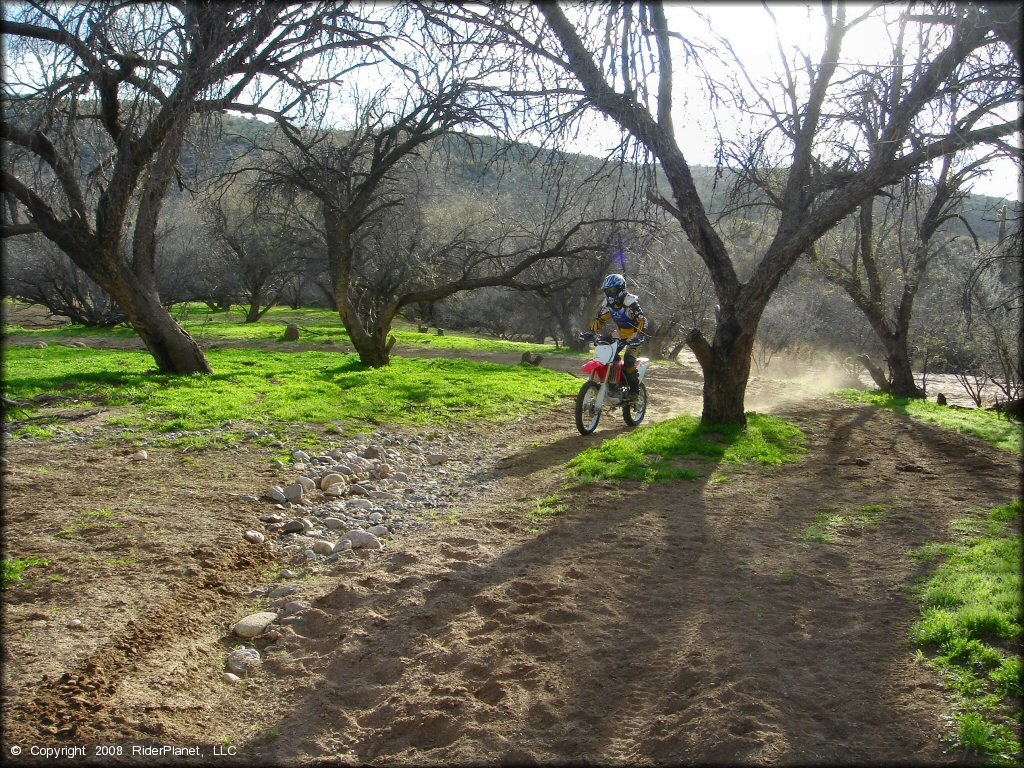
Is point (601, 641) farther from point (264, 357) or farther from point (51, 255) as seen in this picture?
point (51, 255)

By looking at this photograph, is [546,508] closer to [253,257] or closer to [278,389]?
[278,389]

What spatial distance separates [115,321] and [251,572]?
27.0 m

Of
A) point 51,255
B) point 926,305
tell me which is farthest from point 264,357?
point 926,305

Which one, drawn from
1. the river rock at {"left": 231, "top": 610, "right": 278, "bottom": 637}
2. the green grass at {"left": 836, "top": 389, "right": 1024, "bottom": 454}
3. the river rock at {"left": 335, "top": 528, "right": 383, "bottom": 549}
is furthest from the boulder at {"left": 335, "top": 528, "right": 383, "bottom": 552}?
the green grass at {"left": 836, "top": 389, "right": 1024, "bottom": 454}

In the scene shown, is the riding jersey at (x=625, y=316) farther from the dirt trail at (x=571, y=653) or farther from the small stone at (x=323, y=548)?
the small stone at (x=323, y=548)

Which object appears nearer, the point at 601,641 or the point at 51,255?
the point at 601,641

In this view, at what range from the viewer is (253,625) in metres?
4.02

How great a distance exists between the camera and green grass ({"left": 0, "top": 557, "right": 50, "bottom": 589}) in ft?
13.2

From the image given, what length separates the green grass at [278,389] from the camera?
30.1ft

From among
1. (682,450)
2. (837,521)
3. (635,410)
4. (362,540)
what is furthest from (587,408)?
(362,540)

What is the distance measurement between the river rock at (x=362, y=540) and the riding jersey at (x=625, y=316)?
491 centimetres

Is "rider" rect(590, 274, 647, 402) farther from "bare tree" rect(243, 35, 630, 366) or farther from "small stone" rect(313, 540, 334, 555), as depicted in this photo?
"small stone" rect(313, 540, 334, 555)

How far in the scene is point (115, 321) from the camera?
27.4 metres

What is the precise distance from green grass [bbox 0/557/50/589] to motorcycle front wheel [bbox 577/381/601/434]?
251 inches
